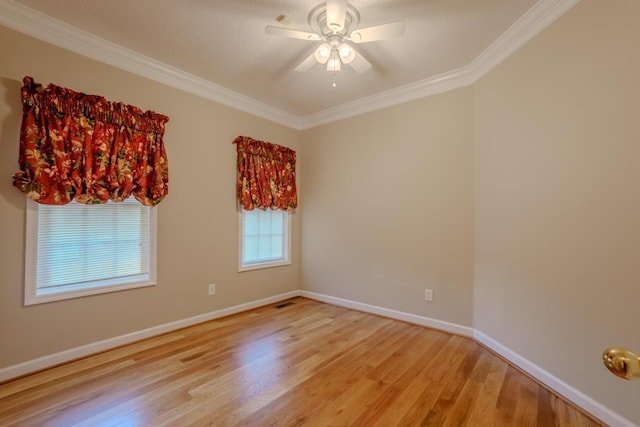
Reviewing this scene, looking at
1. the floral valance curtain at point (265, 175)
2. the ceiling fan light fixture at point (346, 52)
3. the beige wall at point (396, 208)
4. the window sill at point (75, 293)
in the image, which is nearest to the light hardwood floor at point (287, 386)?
the window sill at point (75, 293)

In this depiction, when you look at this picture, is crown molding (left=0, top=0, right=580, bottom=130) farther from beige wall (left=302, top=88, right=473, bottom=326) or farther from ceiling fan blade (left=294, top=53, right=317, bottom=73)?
ceiling fan blade (left=294, top=53, right=317, bottom=73)

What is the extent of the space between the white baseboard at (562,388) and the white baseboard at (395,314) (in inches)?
14.0

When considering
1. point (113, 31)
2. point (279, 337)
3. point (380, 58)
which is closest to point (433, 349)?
point (279, 337)

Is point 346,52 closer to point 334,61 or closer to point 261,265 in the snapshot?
point 334,61

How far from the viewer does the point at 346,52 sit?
2205 mm

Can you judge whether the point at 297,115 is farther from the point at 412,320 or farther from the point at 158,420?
the point at 158,420

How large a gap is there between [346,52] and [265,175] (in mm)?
2088

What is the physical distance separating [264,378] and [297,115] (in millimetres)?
3488

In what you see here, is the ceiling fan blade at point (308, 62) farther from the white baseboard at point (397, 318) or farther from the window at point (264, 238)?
the white baseboard at point (397, 318)

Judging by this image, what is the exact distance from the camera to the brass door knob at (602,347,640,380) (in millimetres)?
661

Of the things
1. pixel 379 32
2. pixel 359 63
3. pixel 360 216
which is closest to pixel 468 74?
pixel 359 63

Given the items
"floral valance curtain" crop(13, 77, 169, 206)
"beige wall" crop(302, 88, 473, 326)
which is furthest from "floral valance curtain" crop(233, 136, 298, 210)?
"floral valance curtain" crop(13, 77, 169, 206)

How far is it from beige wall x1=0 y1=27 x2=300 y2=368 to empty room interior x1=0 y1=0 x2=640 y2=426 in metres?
0.02

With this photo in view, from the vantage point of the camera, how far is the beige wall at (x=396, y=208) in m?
3.05
